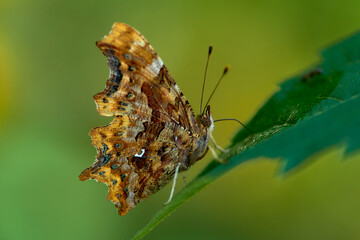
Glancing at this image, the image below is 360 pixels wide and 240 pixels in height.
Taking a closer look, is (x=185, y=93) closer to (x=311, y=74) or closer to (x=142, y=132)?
(x=142, y=132)

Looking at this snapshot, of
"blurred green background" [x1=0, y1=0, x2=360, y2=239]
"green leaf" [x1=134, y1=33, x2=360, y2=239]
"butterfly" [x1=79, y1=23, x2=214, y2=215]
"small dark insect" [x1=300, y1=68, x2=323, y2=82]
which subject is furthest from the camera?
"blurred green background" [x1=0, y1=0, x2=360, y2=239]

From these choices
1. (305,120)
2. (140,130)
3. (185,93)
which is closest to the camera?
(305,120)

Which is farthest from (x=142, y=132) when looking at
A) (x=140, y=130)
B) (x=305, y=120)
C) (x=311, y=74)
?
(x=305, y=120)

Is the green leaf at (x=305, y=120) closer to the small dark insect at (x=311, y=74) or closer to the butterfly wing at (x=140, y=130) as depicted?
the small dark insect at (x=311, y=74)

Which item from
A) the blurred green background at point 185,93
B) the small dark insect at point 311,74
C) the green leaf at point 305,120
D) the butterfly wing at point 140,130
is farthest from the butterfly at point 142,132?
the blurred green background at point 185,93

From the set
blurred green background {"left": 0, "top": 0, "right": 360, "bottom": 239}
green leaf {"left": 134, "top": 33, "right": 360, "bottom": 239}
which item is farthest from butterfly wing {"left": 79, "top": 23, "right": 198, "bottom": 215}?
blurred green background {"left": 0, "top": 0, "right": 360, "bottom": 239}

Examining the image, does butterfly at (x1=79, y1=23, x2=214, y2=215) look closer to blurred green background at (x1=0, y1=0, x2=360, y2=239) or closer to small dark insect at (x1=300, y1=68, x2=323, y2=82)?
small dark insect at (x1=300, y1=68, x2=323, y2=82)

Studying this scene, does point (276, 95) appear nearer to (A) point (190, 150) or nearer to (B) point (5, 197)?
(A) point (190, 150)
